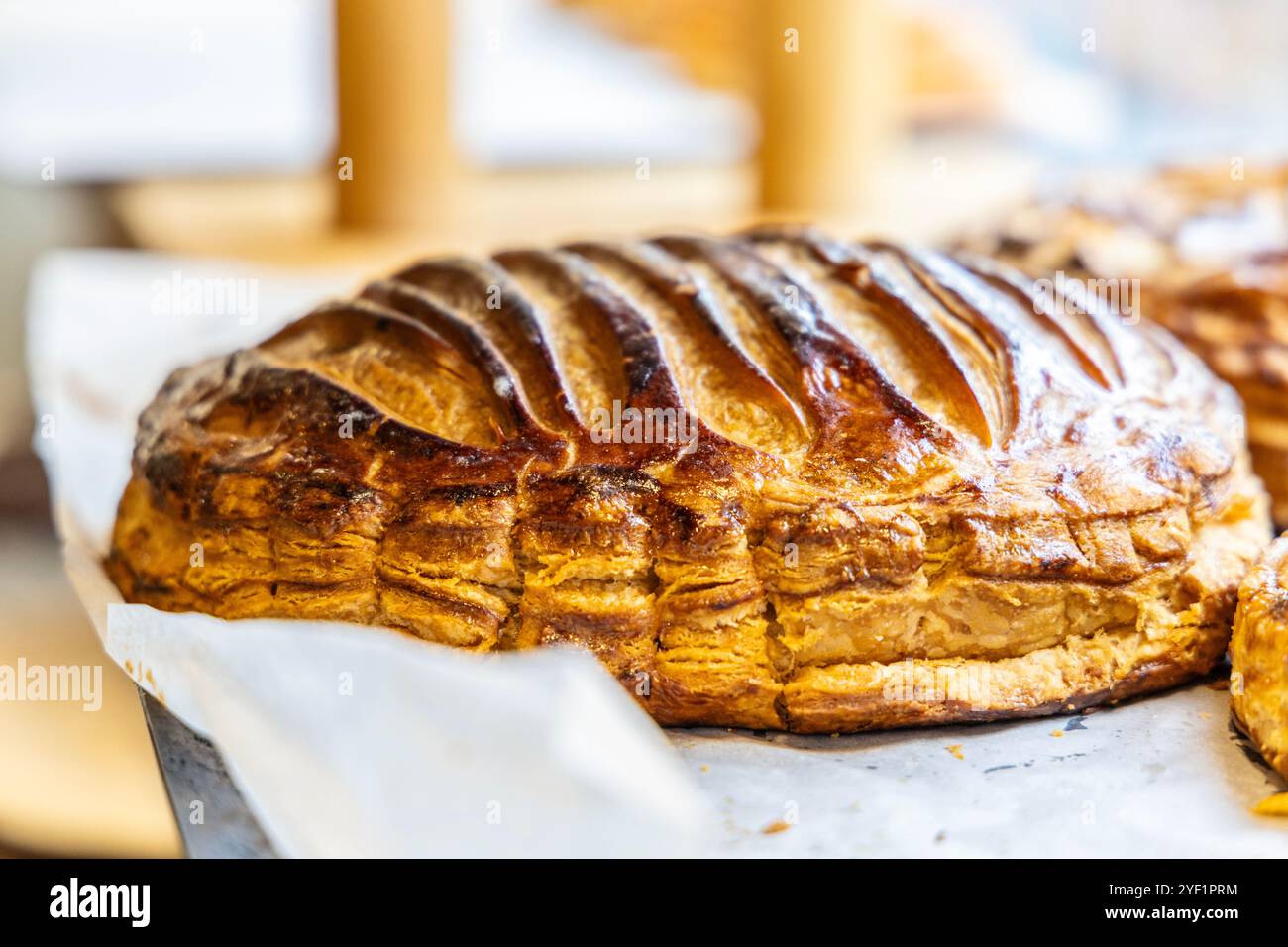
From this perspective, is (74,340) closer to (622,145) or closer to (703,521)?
(703,521)

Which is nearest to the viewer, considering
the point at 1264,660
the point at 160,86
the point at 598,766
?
the point at 598,766

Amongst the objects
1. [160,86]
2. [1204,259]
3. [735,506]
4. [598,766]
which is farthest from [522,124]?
[598,766]

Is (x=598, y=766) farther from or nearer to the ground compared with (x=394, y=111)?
nearer to the ground

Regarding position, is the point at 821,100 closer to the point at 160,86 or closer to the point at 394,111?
the point at 394,111

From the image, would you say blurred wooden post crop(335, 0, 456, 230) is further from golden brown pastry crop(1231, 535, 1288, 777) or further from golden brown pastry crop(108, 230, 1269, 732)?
golden brown pastry crop(1231, 535, 1288, 777)

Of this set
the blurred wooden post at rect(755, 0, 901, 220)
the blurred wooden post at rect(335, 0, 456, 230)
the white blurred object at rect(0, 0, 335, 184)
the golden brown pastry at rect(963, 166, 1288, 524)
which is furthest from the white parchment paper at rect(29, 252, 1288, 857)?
the white blurred object at rect(0, 0, 335, 184)

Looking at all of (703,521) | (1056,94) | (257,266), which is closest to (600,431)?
(703,521)

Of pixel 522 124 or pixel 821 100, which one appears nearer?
pixel 821 100

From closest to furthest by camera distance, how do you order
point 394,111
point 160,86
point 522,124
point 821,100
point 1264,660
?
point 1264,660
point 394,111
point 821,100
point 522,124
point 160,86
